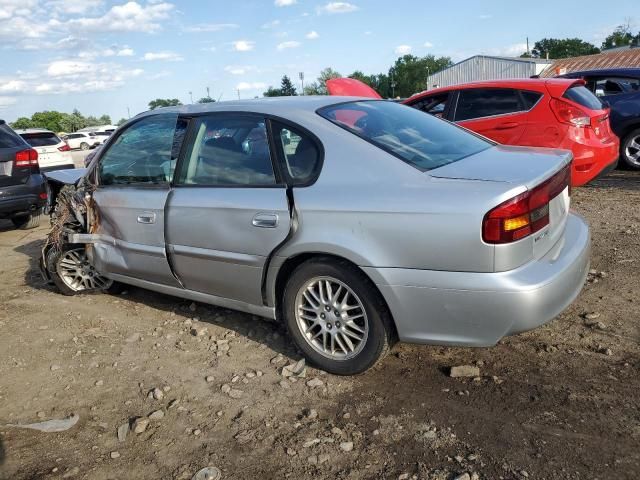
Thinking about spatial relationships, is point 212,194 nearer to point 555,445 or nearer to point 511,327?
point 511,327

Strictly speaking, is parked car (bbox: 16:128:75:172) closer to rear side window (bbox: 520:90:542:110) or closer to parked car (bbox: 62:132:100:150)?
rear side window (bbox: 520:90:542:110)

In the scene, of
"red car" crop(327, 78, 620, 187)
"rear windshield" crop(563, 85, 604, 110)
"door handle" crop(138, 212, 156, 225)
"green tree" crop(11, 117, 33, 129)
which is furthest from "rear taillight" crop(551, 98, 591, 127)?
"green tree" crop(11, 117, 33, 129)

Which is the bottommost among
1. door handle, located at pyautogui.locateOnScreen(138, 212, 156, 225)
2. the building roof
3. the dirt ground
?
the dirt ground

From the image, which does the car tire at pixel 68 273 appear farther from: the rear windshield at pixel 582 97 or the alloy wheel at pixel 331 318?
the rear windshield at pixel 582 97

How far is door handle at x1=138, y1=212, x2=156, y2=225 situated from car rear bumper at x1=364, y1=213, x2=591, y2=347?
1.76 m

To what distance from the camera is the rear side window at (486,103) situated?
23.3 feet

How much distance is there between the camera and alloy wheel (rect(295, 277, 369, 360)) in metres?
3.15

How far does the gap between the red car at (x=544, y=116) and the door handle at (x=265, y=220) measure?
13.1 feet

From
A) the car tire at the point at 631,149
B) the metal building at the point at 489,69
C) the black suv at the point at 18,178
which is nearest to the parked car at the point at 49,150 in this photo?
the black suv at the point at 18,178

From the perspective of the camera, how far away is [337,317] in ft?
10.5

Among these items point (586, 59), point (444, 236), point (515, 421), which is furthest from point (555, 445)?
point (586, 59)

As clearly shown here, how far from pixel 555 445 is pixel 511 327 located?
21.9 inches

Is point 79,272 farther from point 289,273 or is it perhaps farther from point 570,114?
point 570,114

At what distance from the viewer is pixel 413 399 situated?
3025 millimetres
